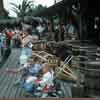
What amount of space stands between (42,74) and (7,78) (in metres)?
2.88

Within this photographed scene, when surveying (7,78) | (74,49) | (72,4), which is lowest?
(7,78)

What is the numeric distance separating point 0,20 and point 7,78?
1520 inches

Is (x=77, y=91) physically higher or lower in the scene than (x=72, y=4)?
lower

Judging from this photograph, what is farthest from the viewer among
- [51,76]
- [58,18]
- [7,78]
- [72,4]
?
[58,18]

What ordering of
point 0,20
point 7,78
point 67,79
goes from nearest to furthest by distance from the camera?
1. point 67,79
2. point 7,78
3. point 0,20

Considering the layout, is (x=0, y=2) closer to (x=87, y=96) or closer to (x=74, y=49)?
(x=74, y=49)

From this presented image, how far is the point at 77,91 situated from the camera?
8.18 m

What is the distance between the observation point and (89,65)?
26.3ft

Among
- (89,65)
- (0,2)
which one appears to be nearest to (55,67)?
(89,65)

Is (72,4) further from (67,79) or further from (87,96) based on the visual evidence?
(87,96)

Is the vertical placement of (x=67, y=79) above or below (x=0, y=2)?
below

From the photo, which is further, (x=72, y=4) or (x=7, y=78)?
(x=72, y=4)

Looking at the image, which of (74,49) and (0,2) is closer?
(74,49)

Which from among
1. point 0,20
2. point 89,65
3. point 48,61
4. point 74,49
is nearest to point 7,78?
point 48,61
